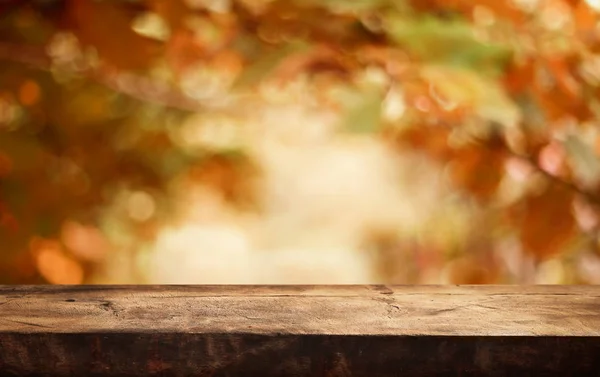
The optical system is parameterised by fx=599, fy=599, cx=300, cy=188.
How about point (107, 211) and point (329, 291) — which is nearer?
point (329, 291)

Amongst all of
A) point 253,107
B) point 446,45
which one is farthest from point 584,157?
point 253,107

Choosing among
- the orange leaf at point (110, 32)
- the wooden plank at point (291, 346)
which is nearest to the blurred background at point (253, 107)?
the orange leaf at point (110, 32)

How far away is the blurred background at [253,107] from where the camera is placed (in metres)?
0.72

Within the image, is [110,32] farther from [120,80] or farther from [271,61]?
[120,80]

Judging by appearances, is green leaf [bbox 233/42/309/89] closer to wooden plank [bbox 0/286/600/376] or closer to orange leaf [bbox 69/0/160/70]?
orange leaf [bbox 69/0/160/70]

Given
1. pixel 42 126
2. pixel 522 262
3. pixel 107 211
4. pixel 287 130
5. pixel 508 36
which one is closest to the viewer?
pixel 508 36

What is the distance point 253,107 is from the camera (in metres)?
1.30

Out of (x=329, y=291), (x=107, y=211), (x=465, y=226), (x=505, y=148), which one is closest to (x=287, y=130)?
(x=107, y=211)

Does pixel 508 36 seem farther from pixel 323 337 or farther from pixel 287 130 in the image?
pixel 287 130

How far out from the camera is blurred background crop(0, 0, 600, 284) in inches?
28.3

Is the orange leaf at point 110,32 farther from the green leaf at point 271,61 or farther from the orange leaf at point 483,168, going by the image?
the orange leaf at point 483,168

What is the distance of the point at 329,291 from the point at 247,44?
577mm

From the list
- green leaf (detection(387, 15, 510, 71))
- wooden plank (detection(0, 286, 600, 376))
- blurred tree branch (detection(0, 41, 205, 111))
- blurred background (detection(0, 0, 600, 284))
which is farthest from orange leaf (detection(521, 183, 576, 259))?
blurred tree branch (detection(0, 41, 205, 111))

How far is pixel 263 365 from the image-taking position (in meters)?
0.35
